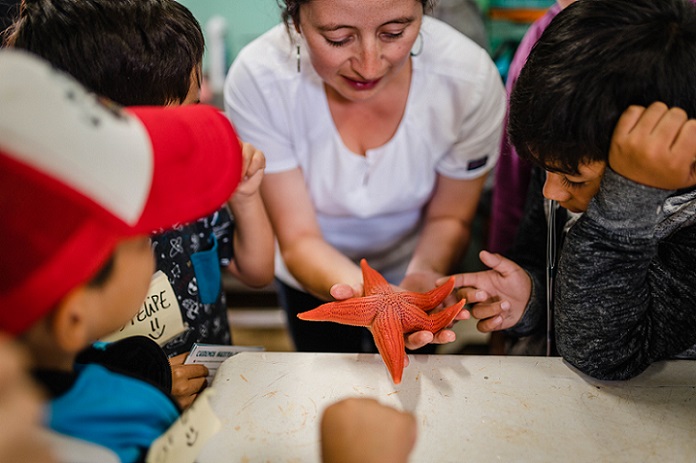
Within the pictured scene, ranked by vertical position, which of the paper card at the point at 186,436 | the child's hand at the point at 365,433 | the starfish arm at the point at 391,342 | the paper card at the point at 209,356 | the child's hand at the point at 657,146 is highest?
the child's hand at the point at 657,146

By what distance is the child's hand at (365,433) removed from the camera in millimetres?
587

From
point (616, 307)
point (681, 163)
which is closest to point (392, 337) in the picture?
point (616, 307)

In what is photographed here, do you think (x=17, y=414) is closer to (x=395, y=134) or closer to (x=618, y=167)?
(x=618, y=167)

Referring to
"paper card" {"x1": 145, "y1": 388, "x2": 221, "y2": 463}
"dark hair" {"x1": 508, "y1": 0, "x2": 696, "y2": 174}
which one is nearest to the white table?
"paper card" {"x1": 145, "y1": 388, "x2": 221, "y2": 463}

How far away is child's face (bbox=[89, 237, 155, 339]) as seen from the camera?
536mm

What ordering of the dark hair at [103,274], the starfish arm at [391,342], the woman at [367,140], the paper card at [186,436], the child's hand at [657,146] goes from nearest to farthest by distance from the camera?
the dark hair at [103,274] < the paper card at [186,436] < the child's hand at [657,146] < the starfish arm at [391,342] < the woman at [367,140]

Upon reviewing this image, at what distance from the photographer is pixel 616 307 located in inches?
35.7

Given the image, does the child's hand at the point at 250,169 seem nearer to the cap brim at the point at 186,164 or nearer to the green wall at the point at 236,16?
the cap brim at the point at 186,164

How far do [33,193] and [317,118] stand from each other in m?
0.93

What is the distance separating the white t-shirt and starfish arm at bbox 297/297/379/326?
0.45m

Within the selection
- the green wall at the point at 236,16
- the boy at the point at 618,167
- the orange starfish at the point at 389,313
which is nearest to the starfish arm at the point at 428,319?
the orange starfish at the point at 389,313

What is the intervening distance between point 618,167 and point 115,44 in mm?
802

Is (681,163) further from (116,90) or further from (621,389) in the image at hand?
(116,90)

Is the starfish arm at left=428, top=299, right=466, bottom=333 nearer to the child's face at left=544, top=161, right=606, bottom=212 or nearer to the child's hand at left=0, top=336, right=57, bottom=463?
the child's face at left=544, top=161, right=606, bottom=212
